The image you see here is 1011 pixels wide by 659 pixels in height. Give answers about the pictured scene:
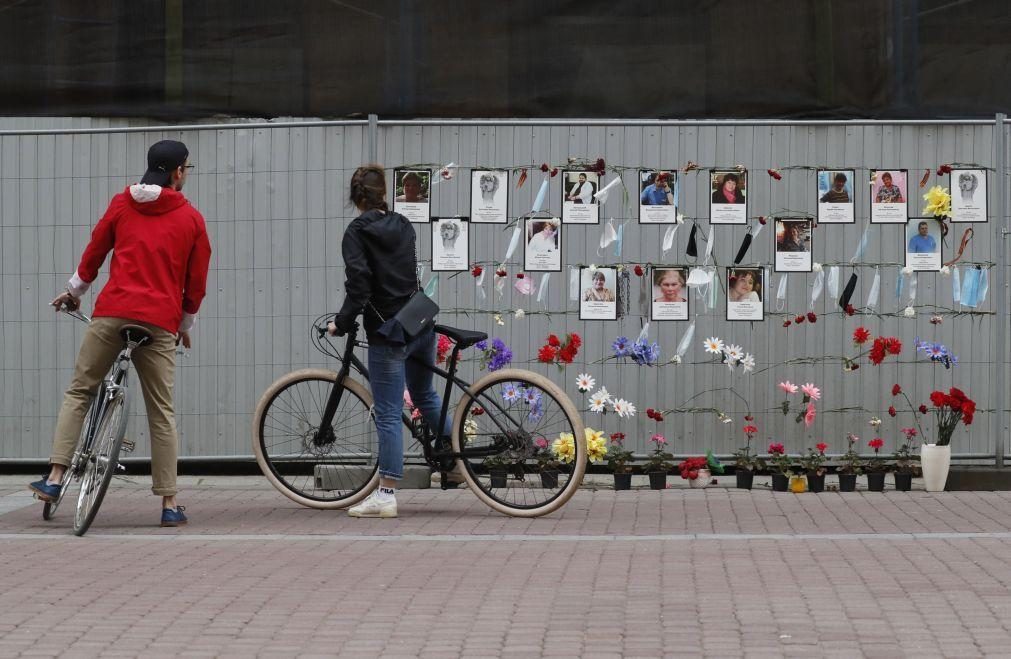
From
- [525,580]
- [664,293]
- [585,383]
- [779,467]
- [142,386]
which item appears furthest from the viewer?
[664,293]

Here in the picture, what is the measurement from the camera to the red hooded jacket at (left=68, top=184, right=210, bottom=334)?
25.8 feet

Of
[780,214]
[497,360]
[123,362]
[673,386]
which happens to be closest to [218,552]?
[123,362]

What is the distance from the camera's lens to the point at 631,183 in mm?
9742

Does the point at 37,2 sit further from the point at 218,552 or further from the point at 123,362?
the point at 218,552

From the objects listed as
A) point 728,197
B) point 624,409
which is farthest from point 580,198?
point 624,409

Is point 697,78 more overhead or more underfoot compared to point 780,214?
more overhead

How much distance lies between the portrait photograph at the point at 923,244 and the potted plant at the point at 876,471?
1.04 meters

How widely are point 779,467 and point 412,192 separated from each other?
2621 mm

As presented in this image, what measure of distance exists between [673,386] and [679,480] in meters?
0.55

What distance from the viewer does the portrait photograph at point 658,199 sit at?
971cm

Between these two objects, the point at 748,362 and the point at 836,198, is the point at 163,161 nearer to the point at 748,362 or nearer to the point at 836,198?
the point at 748,362

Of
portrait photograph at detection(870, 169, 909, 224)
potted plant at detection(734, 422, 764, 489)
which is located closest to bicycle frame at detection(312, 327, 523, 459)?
potted plant at detection(734, 422, 764, 489)

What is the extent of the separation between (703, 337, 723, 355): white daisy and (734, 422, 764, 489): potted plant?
1.38 feet

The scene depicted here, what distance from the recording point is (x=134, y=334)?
7859 millimetres
